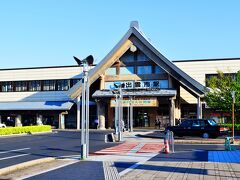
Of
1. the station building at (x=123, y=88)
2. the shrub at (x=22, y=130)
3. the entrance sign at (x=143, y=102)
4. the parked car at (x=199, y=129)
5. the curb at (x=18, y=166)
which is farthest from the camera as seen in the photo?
the station building at (x=123, y=88)

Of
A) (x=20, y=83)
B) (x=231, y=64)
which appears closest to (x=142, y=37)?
(x=231, y=64)

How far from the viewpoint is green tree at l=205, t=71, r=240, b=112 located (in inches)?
1629

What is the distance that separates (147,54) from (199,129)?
20.8 metres

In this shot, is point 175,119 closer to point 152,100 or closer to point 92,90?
point 152,100

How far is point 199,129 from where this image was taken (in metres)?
29.0

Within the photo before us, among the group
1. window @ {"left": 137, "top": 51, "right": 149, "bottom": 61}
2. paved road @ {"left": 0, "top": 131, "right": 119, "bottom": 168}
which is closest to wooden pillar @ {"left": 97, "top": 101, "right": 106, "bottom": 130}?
window @ {"left": 137, "top": 51, "right": 149, "bottom": 61}

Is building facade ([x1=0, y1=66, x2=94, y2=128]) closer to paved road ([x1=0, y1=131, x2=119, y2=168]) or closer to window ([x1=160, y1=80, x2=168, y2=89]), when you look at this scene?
window ([x1=160, y1=80, x2=168, y2=89])

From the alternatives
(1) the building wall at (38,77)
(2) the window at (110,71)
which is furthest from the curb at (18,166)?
(1) the building wall at (38,77)

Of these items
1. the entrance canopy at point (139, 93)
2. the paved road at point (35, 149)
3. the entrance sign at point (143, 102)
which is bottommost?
the paved road at point (35, 149)

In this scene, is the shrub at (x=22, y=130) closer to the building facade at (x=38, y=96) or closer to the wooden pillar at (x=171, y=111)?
the building facade at (x=38, y=96)

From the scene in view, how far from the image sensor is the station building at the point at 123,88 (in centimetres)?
4775

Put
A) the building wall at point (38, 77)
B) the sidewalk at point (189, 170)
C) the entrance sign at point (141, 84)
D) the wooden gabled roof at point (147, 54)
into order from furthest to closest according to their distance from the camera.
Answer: the building wall at point (38, 77)
the entrance sign at point (141, 84)
the wooden gabled roof at point (147, 54)
the sidewalk at point (189, 170)

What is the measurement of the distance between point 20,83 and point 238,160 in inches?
2017

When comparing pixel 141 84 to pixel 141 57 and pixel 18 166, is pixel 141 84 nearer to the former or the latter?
pixel 141 57
